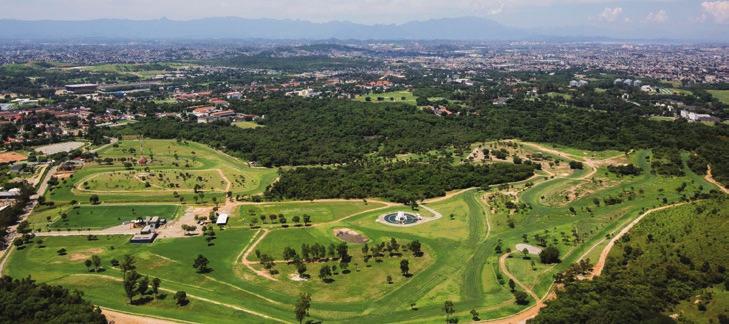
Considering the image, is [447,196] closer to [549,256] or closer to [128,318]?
[549,256]

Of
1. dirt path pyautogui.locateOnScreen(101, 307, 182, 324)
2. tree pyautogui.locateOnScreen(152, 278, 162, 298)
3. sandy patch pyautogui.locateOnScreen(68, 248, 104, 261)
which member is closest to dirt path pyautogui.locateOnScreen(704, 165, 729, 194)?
tree pyautogui.locateOnScreen(152, 278, 162, 298)

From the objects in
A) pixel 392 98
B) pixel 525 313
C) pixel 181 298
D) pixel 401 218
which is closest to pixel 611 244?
pixel 525 313

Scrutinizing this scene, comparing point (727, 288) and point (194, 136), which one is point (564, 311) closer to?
point (727, 288)

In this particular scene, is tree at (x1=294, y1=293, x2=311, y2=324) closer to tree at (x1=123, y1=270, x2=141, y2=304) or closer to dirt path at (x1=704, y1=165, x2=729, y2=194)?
tree at (x1=123, y1=270, x2=141, y2=304)

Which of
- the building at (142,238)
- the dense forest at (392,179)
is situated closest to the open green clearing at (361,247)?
the building at (142,238)

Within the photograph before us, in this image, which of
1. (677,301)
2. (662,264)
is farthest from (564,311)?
(662,264)

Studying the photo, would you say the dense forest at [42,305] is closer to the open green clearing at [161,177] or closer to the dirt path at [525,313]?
the open green clearing at [161,177]
